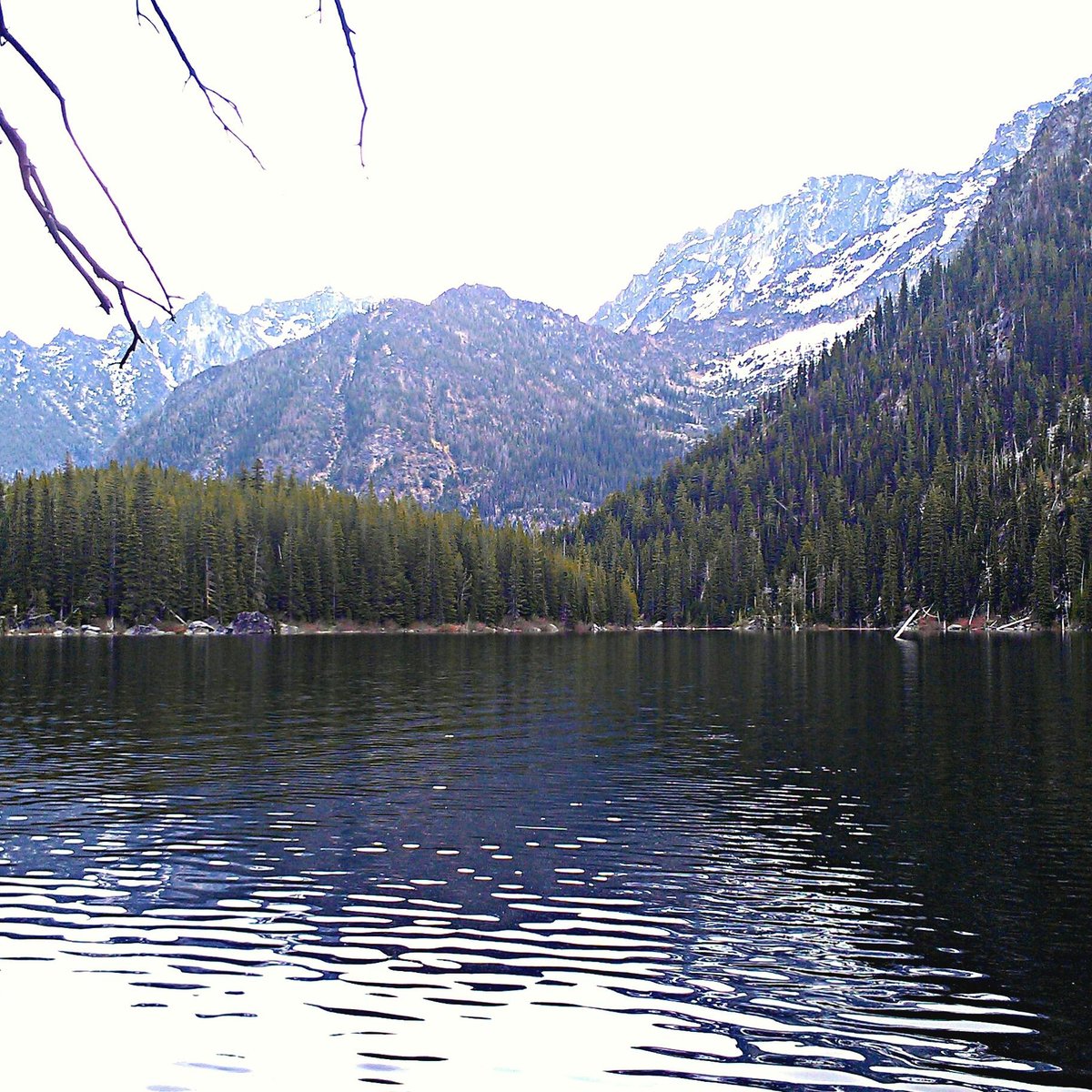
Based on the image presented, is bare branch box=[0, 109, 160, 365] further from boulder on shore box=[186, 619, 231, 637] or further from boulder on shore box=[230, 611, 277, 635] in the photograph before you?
boulder on shore box=[230, 611, 277, 635]

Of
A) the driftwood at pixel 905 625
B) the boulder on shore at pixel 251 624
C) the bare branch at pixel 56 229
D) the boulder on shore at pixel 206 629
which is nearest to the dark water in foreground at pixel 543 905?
the bare branch at pixel 56 229

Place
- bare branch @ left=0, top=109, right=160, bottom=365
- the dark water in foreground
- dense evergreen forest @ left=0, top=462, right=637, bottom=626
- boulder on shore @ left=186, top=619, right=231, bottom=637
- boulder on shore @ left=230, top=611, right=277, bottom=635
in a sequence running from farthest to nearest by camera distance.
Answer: boulder on shore @ left=230, top=611, right=277, bottom=635 → dense evergreen forest @ left=0, top=462, right=637, bottom=626 → boulder on shore @ left=186, top=619, right=231, bottom=637 → the dark water in foreground → bare branch @ left=0, top=109, right=160, bottom=365

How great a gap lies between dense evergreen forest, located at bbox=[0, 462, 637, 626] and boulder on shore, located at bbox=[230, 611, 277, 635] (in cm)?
359

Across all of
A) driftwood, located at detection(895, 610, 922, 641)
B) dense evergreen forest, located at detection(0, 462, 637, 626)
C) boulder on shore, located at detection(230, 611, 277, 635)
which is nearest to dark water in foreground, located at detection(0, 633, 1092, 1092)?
boulder on shore, located at detection(230, 611, 277, 635)

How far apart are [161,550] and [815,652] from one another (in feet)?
350

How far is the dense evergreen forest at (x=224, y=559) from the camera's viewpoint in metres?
156

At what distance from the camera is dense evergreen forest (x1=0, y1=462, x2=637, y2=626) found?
15562 cm

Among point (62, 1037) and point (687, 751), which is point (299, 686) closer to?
point (687, 751)

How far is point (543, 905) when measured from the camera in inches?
744

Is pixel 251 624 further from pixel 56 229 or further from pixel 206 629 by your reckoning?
pixel 56 229

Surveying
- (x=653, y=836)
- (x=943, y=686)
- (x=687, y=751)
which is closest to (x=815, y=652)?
(x=943, y=686)

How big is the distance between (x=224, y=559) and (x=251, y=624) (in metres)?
13.7

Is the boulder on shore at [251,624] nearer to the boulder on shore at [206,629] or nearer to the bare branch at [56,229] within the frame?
the boulder on shore at [206,629]

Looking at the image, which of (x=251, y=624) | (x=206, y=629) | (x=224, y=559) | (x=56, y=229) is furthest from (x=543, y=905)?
(x=224, y=559)
